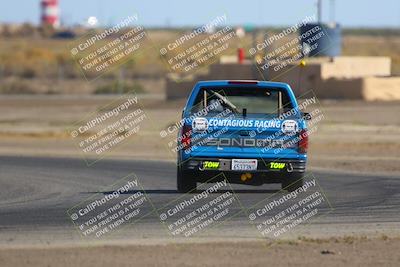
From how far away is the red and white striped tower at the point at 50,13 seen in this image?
14873 centimetres

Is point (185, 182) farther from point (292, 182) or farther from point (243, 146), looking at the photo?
point (292, 182)

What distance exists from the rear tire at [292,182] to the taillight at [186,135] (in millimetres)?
1598

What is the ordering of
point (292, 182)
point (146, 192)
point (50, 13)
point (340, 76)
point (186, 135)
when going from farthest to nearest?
point (50, 13), point (340, 76), point (146, 192), point (292, 182), point (186, 135)

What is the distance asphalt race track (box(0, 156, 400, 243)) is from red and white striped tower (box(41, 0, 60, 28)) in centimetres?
12211

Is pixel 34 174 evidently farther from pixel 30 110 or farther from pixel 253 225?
pixel 30 110

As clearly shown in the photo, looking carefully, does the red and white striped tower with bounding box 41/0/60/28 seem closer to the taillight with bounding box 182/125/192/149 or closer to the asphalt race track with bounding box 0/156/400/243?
the asphalt race track with bounding box 0/156/400/243

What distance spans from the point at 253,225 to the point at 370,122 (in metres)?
25.6

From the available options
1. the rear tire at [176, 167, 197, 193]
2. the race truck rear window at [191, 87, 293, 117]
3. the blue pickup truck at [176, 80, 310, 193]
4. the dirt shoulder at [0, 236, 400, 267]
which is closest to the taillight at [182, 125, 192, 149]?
the blue pickup truck at [176, 80, 310, 193]

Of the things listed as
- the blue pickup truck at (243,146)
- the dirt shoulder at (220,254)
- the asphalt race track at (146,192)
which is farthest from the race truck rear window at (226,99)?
the dirt shoulder at (220,254)

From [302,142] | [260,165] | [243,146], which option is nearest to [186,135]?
[243,146]

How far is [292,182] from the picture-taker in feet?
60.0

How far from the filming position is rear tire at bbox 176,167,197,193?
59.9ft

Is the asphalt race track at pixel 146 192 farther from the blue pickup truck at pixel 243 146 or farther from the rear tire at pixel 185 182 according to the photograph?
the blue pickup truck at pixel 243 146

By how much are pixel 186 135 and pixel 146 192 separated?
5.94 ft
